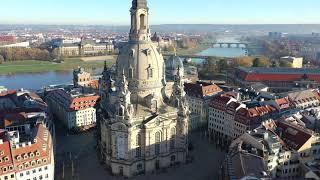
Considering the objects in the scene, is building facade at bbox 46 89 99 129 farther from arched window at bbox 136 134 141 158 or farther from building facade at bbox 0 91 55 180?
arched window at bbox 136 134 141 158

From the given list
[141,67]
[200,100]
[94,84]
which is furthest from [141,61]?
[94,84]

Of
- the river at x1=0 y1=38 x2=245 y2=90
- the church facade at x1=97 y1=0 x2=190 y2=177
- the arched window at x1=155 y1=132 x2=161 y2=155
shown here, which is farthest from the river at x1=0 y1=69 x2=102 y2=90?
the arched window at x1=155 y1=132 x2=161 y2=155

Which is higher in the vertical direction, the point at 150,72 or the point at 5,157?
the point at 150,72

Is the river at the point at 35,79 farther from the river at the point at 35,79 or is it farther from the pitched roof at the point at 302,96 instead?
the pitched roof at the point at 302,96

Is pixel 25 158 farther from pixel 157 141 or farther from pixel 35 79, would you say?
pixel 35 79

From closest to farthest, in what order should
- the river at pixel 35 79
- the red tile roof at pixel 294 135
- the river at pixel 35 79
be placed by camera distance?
the red tile roof at pixel 294 135, the river at pixel 35 79, the river at pixel 35 79

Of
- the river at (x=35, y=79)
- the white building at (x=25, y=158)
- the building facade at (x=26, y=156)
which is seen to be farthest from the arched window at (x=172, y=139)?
the river at (x=35, y=79)
